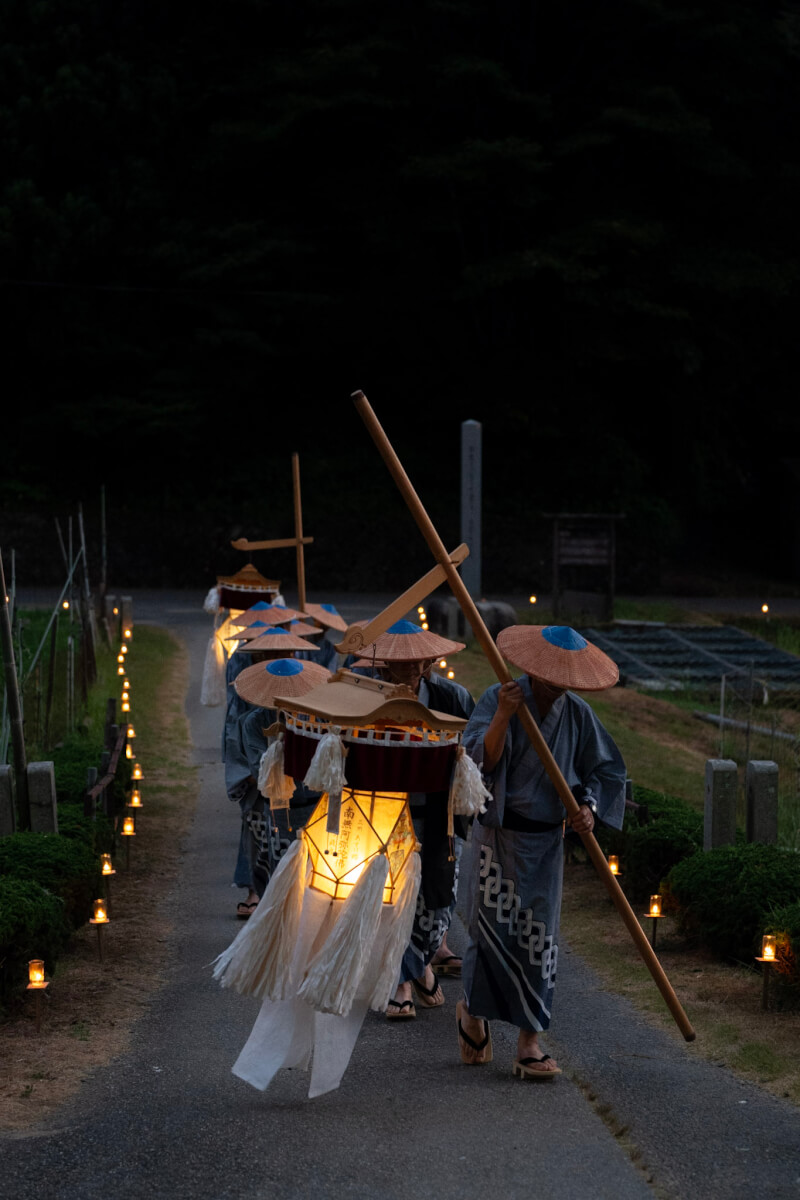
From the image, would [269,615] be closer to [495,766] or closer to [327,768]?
[495,766]

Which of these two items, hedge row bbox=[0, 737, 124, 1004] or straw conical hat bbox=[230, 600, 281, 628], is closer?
hedge row bbox=[0, 737, 124, 1004]

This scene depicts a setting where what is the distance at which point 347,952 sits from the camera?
468 cm

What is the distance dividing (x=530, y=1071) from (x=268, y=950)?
108 centimetres

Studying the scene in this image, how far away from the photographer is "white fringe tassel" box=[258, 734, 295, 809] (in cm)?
516

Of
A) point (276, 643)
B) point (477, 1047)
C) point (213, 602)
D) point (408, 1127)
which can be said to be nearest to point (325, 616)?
point (213, 602)

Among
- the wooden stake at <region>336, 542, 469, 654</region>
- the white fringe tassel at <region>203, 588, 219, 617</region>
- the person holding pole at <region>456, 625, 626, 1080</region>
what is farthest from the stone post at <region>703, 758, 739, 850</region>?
the white fringe tassel at <region>203, 588, 219, 617</region>

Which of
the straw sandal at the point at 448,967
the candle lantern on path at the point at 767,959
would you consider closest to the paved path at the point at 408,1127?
the candle lantern on path at the point at 767,959

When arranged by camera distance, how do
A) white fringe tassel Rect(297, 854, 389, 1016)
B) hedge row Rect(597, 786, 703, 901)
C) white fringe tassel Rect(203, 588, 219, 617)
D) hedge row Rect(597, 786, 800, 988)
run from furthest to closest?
white fringe tassel Rect(203, 588, 219, 617) < hedge row Rect(597, 786, 703, 901) < hedge row Rect(597, 786, 800, 988) < white fringe tassel Rect(297, 854, 389, 1016)

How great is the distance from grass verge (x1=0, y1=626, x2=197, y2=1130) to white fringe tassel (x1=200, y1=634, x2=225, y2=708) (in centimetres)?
93

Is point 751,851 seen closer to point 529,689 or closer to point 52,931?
point 529,689

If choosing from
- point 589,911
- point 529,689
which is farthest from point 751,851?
point 529,689

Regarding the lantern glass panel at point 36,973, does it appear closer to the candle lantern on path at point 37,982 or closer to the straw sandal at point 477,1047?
the candle lantern on path at point 37,982

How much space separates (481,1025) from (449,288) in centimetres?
2648

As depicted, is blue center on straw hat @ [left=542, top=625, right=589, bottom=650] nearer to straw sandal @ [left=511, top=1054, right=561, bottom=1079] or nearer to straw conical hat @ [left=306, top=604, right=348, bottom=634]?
straw sandal @ [left=511, top=1054, right=561, bottom=1079]
